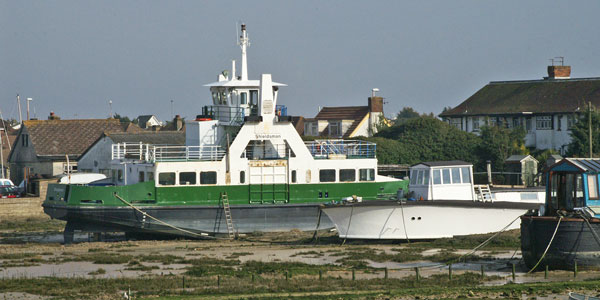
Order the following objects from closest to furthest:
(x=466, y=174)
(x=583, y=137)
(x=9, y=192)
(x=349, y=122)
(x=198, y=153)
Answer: (x=466, y=174)
(x=198, y=153)
(x=9, y=192)
(x=583, y=137)
(x=349, y=122)

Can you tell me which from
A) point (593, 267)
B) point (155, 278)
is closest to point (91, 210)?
point (155, 278)

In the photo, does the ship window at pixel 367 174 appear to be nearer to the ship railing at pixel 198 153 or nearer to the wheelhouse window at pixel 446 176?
the wheelhouse window at pixel 446 176

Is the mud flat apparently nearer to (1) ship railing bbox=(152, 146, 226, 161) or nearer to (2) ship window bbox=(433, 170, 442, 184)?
(2) ship window bbox=(433, 170, 442, 184)

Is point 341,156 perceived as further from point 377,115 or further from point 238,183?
point 377,115

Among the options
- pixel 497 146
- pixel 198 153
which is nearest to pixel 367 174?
pixel 198 153

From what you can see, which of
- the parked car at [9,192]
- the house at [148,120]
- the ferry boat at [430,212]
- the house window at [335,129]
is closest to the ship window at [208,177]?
the ferry boat at [430,212]

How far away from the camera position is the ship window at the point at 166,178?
3994cm

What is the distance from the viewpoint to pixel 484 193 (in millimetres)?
39875

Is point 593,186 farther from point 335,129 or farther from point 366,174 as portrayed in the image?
point 335,129

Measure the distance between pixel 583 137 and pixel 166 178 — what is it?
3197cm

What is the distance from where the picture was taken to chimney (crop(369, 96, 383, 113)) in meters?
87.1

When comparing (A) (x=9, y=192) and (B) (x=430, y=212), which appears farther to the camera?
(A) (x=9, y=192)

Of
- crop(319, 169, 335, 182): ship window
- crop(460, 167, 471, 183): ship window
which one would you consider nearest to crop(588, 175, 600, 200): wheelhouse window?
crop(460, 167, 471, 183): ship window

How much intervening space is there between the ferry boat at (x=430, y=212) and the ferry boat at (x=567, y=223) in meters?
6.95
